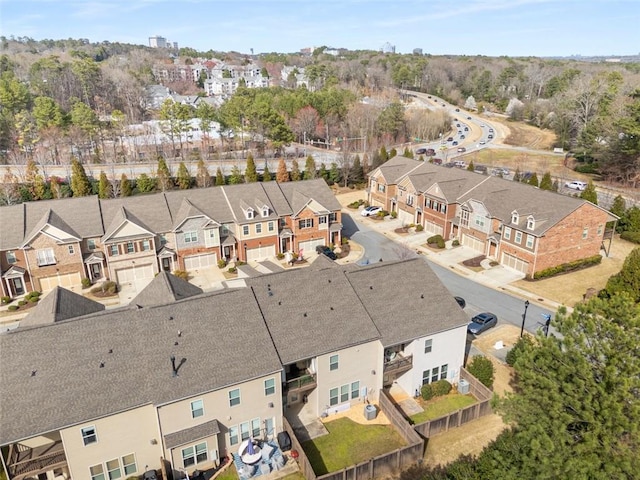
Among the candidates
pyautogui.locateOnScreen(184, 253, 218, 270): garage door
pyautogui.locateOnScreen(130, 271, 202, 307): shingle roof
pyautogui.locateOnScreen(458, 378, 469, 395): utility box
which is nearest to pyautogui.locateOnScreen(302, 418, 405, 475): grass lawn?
pyautogui.locateOnScreen(458, 378, 469, 395): utility box

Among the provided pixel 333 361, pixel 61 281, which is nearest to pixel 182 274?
pixel 61 281

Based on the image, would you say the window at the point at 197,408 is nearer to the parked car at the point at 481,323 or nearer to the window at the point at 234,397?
the window at the point at 234,397

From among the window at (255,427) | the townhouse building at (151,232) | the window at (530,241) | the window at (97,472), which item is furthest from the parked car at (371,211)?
the window at (97,472)

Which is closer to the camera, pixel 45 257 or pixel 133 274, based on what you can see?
pixel 45 257

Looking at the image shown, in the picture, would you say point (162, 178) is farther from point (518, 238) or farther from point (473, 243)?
point (518, 238)

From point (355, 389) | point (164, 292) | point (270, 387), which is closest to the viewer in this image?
point (270, 387)
